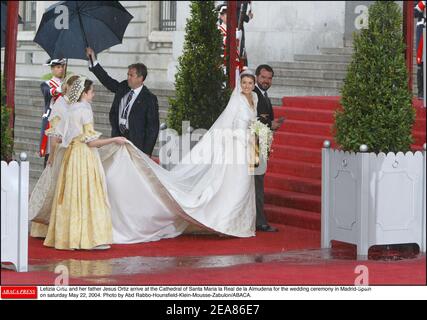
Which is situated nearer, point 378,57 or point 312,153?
point 378,57

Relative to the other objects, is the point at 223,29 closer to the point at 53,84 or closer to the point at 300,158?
the point at 300,158

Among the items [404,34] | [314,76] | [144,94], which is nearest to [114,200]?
[144,94]

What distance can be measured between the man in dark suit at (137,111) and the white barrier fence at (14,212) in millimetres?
3179

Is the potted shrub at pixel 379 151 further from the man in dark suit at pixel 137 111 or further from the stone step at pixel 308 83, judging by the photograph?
the stone step at pixel 308 83

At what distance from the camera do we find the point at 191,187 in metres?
15.0

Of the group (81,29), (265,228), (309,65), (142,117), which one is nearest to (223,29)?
(81,29)

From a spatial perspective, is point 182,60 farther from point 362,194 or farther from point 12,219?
point 12,219

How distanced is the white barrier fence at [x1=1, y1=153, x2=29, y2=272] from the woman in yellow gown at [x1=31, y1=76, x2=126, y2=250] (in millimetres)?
1528

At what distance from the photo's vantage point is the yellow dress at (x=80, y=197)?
1384 centimetres

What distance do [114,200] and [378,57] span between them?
3.29 meters

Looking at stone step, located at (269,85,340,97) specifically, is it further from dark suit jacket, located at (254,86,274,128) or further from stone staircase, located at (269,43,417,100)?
dark suit jacket, located at (254,86,274,128)

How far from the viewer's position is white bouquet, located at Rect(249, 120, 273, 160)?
14.9m

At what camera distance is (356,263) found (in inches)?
525

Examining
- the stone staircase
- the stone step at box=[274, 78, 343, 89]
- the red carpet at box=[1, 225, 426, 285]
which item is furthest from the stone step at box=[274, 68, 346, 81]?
the red carpet at box=[1, 225, 426, 285]
